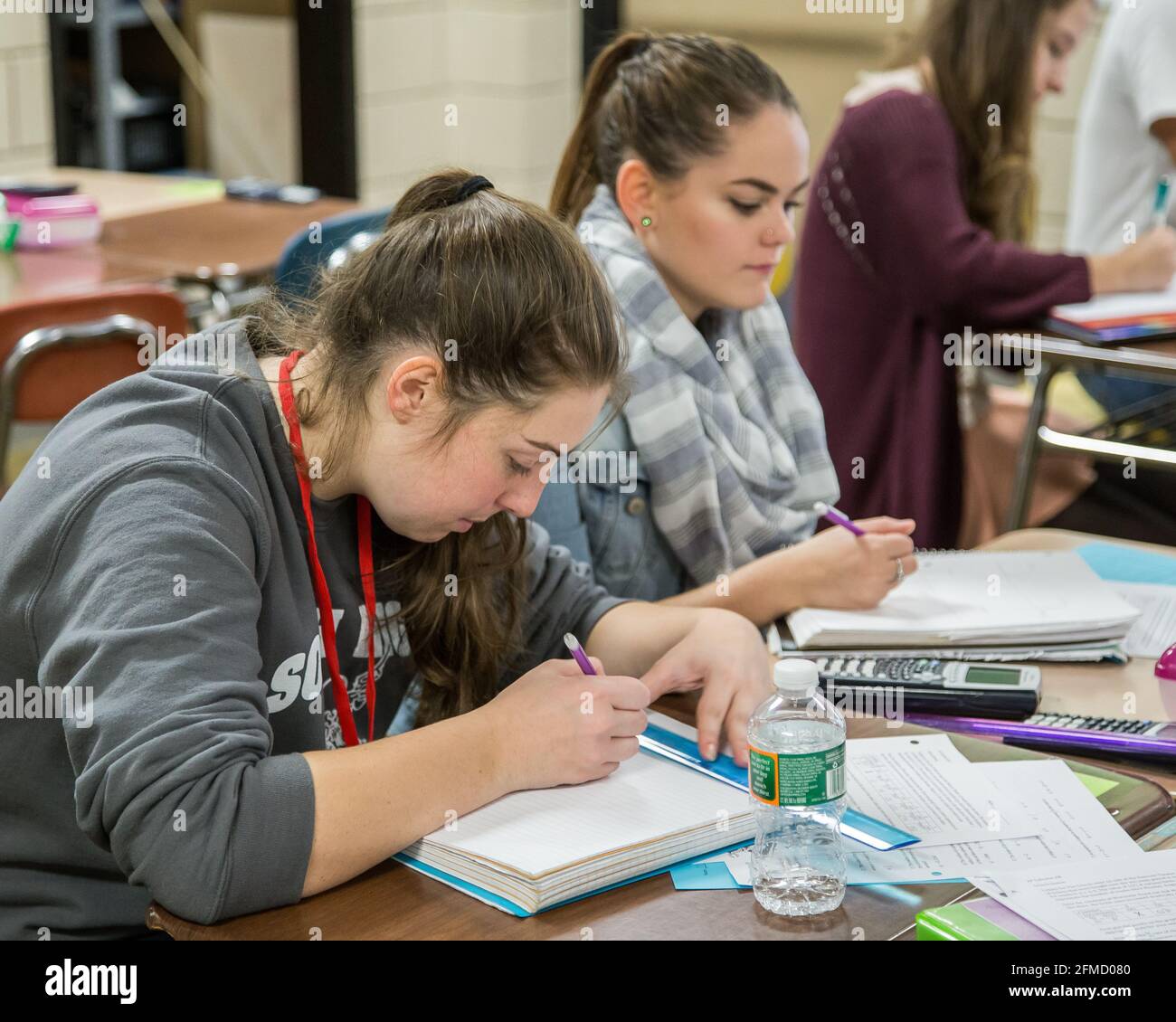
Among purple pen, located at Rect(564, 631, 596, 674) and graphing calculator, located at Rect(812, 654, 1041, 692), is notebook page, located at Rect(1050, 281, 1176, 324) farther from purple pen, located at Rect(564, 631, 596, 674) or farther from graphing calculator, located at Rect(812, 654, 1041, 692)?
purple pen, located at Rect(564, 631, 596, 674)

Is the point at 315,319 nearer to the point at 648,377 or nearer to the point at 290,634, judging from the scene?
the point at 290,634

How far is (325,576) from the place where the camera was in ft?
4.11

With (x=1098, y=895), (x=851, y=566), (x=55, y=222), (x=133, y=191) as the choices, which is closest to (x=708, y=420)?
(x=851, y=566)

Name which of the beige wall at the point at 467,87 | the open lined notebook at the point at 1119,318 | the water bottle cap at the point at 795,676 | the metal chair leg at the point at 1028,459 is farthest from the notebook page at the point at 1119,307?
the beige wall at the point at 467,87

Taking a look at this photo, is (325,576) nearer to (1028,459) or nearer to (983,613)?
(983,613)

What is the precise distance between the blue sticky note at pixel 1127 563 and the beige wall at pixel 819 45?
3.01 meters

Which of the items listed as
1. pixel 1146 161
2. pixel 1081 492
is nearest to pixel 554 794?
pixel 1081 492

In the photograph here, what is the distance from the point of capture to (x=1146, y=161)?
122 inches

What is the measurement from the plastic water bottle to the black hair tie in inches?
18.5

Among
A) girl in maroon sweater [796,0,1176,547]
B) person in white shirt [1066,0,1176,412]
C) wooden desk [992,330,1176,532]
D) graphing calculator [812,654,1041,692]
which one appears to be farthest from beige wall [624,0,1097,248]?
graphing calculator [812,654,1041,692]

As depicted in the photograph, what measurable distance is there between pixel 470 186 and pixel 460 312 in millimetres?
160

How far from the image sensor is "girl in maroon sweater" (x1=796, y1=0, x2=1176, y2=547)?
8.59 feet

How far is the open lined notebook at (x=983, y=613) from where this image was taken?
59.1 inches
